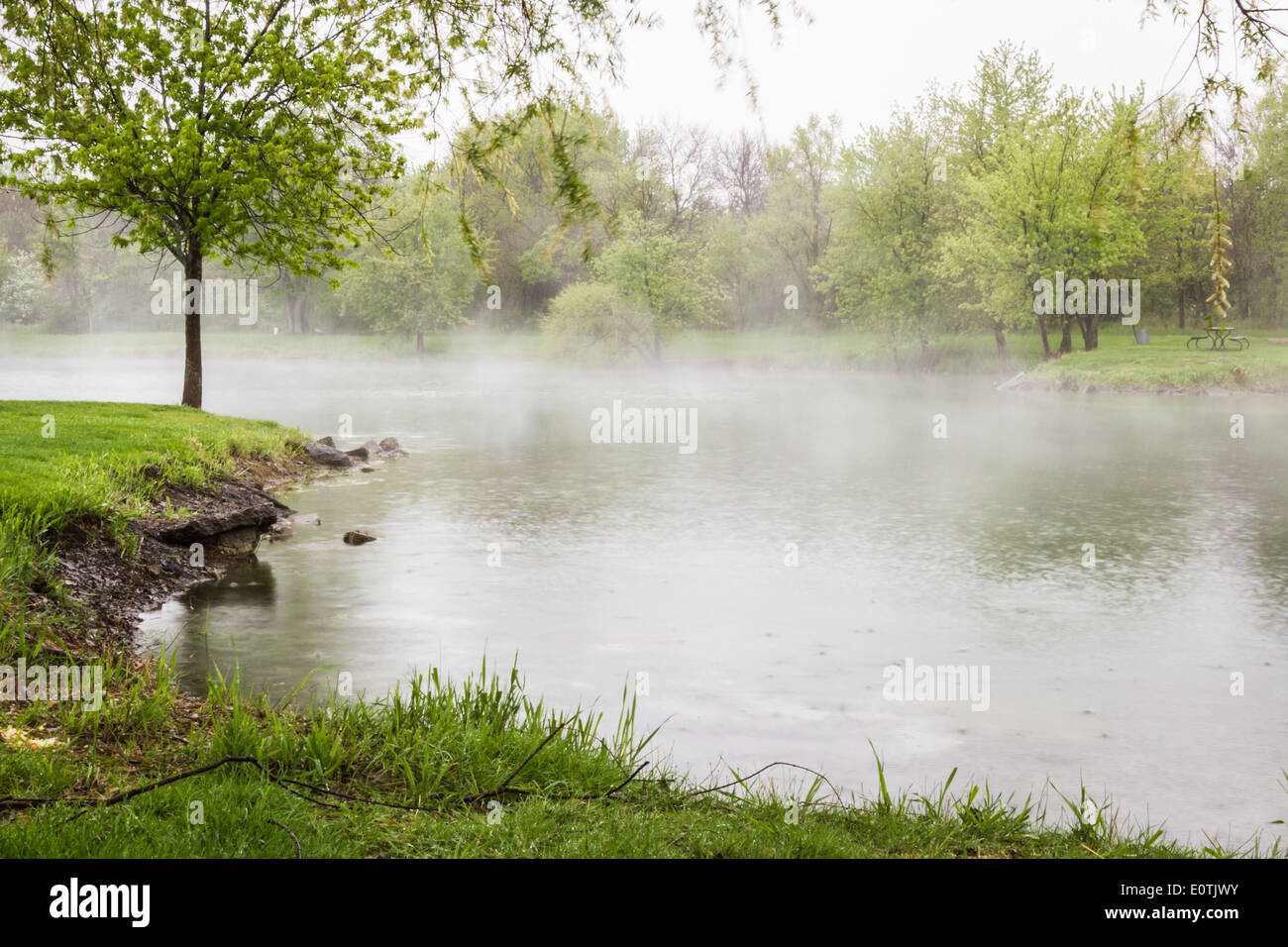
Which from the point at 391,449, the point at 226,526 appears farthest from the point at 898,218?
the point at 226,526

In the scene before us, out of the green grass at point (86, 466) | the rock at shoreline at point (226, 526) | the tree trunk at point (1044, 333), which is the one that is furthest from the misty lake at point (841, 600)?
the tree trunk at point (1044, 333)

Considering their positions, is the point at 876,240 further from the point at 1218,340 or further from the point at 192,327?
the point at 192,327

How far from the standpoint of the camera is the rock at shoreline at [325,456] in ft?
79.1

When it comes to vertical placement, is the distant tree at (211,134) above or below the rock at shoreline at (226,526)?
above

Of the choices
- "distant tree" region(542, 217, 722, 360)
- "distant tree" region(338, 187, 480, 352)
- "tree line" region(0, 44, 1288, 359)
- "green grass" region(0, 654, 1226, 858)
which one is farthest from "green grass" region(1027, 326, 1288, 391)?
"green grass" region(0, 654, 1226, 858)

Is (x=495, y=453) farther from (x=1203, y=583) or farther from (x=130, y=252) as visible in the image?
(x=130, y=252)

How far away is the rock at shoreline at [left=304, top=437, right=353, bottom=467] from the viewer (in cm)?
2412

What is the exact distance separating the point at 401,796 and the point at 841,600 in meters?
8.20

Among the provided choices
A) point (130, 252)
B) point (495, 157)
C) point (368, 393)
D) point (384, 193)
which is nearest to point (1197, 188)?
point (495, 157)

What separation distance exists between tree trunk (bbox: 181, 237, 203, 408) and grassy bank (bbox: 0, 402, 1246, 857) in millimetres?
15630

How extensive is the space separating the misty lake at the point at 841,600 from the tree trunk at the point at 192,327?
5.07 meters

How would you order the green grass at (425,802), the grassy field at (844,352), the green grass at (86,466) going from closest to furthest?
the green grass at (425,802), the green grass at (86,466), the grassy field at (844,352)

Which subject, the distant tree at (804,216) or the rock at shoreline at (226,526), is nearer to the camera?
the rock at shoreline at (226,526)

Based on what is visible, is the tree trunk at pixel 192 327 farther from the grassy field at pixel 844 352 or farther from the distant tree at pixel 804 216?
the distant tree at pixel 804 216
